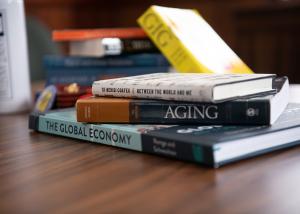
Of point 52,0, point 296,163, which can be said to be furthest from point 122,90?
point 52,0

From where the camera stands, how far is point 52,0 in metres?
3.60

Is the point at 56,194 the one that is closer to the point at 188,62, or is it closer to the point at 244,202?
the point at 244,202

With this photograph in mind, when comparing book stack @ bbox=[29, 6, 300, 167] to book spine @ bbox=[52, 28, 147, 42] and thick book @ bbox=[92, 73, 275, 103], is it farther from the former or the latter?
book spine @ bbox=[52, 28, 147, 42]

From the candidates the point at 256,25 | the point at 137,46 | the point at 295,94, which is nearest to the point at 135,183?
the point at 295,94

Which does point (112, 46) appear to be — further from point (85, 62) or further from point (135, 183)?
point (135, 183)

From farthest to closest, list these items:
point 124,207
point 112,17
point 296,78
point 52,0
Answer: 1. point 112,17
2. point 52,0
3. point 296,78
4. point 124,207

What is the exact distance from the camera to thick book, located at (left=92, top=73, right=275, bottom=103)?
596mm

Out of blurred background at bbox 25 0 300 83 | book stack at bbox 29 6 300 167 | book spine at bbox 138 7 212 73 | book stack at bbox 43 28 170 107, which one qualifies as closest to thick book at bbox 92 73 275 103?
book stack at bbox 29 6 300 167

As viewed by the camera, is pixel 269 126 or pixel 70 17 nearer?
pixel 269 126

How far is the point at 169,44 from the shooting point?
3.40ft

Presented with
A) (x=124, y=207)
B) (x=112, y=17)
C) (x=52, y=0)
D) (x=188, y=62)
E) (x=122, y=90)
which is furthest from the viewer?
(x=112, y=17)

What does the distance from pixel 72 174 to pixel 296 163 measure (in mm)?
236

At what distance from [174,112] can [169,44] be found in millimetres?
420

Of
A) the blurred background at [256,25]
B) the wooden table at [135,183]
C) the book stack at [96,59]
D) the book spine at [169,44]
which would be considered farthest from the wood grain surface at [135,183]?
the blurred background at [256,25]
